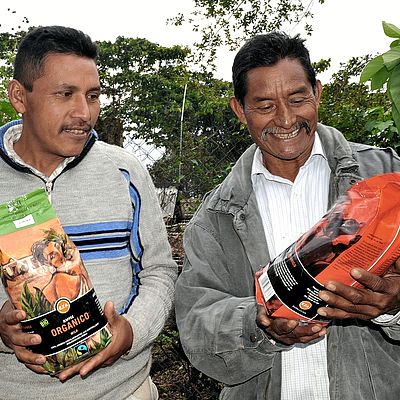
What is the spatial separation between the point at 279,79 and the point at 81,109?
71 centimetres

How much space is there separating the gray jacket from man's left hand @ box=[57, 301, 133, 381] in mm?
210

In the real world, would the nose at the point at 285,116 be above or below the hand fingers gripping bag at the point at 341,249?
above

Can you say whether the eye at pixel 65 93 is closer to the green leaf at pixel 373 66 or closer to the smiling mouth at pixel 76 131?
the smiling mouth at pixel 76 131

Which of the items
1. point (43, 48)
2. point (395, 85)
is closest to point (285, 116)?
point (395, 85)

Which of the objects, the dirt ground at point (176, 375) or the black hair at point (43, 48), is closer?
the black hair at point (43, 48)

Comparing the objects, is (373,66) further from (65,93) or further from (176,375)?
(176,375)

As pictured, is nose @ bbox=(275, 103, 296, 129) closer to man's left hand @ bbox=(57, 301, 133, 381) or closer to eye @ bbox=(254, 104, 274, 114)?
eye @ bbox=(254, 104, 274, 114)

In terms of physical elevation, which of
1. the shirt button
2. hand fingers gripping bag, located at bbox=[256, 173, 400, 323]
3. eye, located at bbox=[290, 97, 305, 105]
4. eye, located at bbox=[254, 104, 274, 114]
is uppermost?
eye, located at bbox=[290, 97, 305, 105]

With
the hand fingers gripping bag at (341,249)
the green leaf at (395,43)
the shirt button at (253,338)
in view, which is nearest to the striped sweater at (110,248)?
the shirt button at (253,338)

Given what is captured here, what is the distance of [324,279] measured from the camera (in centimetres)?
158

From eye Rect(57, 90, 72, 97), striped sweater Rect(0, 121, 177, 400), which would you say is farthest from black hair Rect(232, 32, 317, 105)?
eye Rect(57, 90, 72, 97)

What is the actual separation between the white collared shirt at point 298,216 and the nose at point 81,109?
0.65 m

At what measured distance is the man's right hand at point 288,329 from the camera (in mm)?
1696

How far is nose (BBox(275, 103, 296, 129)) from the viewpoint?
7.18ft
